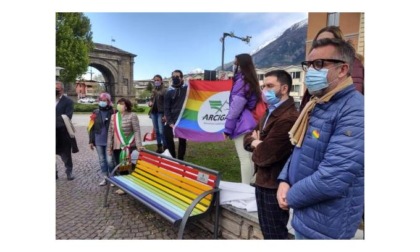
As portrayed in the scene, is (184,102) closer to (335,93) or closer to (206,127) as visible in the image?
(206,127)

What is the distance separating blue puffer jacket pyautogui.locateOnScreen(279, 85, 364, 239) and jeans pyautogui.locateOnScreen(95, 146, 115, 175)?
348 cm

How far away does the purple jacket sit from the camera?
2939 mm

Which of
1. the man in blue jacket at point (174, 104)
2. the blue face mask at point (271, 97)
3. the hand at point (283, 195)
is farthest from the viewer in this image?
the man in blue jacket at point (174, 104)

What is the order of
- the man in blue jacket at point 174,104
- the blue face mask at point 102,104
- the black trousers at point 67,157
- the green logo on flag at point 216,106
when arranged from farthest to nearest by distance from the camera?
1. the green logo on flag at point 216,106
2. the man in blue jacket at point 174,104
3. the black trousers at point 67,157
4. the blue face mask at point 102,104

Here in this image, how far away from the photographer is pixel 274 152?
1838 mm

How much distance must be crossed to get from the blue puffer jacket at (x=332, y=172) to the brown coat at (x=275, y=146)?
282mm

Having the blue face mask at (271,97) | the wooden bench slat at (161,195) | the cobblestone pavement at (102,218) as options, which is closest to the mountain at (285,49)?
the blue face mask at (271,97)

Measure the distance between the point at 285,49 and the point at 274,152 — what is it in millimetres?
2215

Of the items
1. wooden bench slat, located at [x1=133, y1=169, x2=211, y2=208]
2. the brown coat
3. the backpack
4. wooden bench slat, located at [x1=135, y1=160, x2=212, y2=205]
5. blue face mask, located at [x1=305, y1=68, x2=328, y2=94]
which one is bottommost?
wooden bench slat, located at [x1=133, y1=169, x2=211, y2=208]

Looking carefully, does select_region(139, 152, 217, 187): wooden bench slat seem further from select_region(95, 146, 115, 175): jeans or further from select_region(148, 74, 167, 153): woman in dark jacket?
select_region(148, 74, 167, 153): woman in dark jacket

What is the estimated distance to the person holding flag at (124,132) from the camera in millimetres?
4168

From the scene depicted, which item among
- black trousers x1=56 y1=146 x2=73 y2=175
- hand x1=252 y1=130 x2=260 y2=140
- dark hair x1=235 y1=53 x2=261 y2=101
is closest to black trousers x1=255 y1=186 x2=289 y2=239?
hand x1=252 y1=130 x2=260 y2=140

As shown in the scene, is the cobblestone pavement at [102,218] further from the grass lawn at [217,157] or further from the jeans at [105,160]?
the grass lawn at [217,157]
